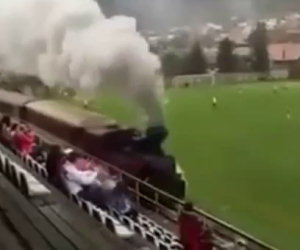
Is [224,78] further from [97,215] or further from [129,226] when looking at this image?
[97,215]

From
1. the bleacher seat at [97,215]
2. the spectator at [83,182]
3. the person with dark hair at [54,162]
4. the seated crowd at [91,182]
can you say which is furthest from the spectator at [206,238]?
the person with dark hair at [54,162]

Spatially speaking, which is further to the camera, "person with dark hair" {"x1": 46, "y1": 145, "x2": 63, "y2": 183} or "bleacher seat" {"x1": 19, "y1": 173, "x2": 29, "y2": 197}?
"bleacher seat" {"x1": 19, "y1": 173, "x2": 29, "y2": 197}

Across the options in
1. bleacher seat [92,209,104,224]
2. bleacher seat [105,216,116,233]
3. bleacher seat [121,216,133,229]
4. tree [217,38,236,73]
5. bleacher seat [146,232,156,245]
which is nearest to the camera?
tree [217,38,236,73]

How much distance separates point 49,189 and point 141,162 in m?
0.91

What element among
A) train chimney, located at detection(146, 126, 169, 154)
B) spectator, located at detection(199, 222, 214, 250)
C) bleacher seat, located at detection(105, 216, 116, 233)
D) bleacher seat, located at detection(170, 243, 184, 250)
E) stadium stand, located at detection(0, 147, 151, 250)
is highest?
train chimney, located at detection(146, 126, 169, 154)

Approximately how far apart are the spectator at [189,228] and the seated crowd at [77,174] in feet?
0.82

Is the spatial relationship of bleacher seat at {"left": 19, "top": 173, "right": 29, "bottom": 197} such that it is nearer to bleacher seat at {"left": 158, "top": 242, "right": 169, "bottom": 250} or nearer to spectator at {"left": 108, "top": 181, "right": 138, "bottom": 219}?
spectator at {"left": 108, "top": 181, "right": 138, "bottom": 219}

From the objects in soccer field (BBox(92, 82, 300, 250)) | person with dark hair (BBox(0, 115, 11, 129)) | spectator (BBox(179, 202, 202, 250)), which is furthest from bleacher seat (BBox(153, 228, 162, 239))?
person with dark hair (BBox(0, 115, 11, 129))

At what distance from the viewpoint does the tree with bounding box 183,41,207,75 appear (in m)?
1.34

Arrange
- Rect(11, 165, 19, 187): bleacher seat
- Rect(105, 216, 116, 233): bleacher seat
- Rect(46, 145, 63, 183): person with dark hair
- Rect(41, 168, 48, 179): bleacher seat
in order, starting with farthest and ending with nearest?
Rect(11, 165, 19, 187): bleacher seat → Rect(41, 168, 48, 179): bleacher seat → Rect(46, 145, 63, 183): person with dark hair → Rect(105, 216, 116, 233): bleacher seat

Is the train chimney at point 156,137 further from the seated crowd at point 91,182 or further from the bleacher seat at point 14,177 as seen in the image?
the bleacher seat at point 14,177

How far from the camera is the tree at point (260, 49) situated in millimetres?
1193

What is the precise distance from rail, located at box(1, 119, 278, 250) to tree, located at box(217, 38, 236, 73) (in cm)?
28

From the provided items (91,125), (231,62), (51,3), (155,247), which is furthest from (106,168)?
(231,62)
